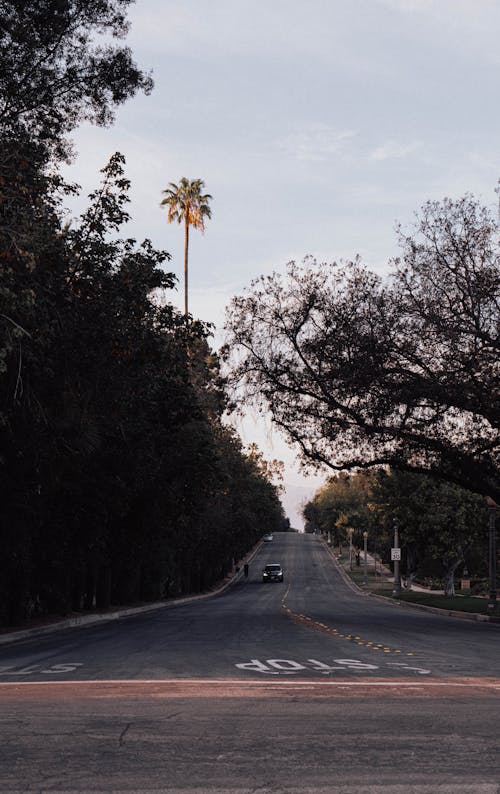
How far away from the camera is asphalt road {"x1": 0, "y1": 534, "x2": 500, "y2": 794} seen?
5699 mm

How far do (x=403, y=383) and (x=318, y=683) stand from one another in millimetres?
16518

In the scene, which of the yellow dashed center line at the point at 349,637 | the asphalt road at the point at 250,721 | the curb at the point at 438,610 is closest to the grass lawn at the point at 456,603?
the curb at the point at 438,610

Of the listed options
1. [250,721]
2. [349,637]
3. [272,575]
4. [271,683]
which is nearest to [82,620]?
[349,637]

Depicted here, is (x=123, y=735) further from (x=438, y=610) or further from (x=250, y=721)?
(x=438, y=610)

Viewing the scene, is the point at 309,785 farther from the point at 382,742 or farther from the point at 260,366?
the point at 260,366

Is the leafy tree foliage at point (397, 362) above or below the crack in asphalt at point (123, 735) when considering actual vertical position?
above

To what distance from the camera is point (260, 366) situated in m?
30.2

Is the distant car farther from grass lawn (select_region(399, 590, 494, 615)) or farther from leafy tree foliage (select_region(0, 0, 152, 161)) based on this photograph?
leafy tree foliage (select_region(0, 0, 152, 161))

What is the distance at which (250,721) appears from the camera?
7.94m

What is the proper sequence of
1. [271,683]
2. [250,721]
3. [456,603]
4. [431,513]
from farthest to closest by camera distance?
1. [431,513]
2. [456,603]
3. [271,683]
4. [250,721]

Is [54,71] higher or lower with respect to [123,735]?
higher

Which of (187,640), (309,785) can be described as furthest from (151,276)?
(309,785)

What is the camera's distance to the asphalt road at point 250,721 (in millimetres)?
5699

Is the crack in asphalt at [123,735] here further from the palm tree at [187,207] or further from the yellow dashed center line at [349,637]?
the palm tree at [187,207]
